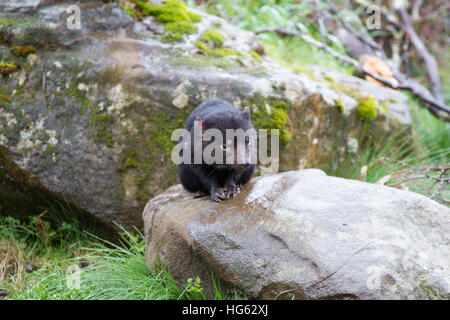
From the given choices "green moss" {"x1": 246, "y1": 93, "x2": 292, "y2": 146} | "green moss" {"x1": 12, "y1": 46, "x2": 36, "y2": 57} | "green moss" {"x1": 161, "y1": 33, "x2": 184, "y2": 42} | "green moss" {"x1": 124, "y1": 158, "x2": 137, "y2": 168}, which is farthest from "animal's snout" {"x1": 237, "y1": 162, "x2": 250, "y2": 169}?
"green moss" {"x1": 12, "y1": 46, "x2": 36, "y2": 57}

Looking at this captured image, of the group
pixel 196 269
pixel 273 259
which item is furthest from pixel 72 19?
pixel 273 259

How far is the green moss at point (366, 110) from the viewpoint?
524 centimetres

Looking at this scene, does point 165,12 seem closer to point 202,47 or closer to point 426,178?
point 202,47

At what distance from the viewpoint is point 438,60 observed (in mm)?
11109

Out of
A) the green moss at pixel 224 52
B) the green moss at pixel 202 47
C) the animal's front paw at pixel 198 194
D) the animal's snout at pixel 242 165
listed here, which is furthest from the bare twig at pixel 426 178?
the green moss at pixel 202 47

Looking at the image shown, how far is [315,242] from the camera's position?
2.56m

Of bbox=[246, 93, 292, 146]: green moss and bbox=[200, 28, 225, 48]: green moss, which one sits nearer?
bbox=[246, 93, 292, 146]: green moss

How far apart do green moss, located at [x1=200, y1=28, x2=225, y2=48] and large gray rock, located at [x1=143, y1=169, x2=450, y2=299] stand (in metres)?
2.71

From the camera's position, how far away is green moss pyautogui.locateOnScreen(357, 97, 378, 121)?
17.2ft

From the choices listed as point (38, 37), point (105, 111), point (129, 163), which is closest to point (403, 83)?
point (129, 163)

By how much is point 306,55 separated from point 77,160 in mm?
5555

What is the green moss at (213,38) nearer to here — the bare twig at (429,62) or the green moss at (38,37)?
the green moss at (38,37)

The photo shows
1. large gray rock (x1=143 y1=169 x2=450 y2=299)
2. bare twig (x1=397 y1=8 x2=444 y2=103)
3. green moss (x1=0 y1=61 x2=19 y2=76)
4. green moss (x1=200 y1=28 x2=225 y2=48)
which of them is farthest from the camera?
bare twig (x1=397 y1=8 x2=444 y2=103)

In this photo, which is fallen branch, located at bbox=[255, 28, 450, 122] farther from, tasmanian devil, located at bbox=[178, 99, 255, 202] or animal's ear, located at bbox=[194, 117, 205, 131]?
animal's ear, located at bbox=[194, 117, 205, 131]
